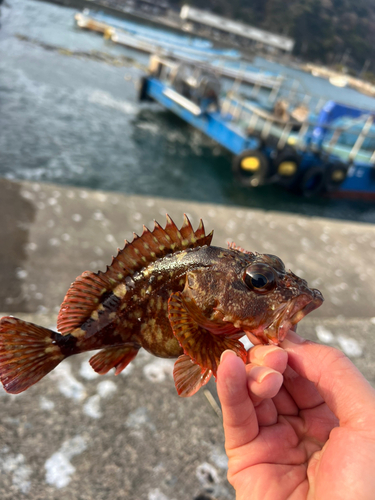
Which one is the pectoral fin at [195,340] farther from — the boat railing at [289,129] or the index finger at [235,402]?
the boat railing at [289,129]

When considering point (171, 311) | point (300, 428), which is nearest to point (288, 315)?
point (171, 311)

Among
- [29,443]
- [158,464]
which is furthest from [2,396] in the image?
[158,464]

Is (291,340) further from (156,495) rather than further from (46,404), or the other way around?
(46,404)

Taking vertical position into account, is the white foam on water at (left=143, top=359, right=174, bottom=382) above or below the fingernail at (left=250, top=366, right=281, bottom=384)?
below

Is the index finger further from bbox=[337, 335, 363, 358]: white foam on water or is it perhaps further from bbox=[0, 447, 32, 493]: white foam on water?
bbox=[337, 335, 363, 358]: white foam on water

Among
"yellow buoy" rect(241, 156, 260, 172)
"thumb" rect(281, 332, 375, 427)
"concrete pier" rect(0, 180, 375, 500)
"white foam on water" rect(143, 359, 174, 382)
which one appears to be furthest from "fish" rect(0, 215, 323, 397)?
"yellow buoy" rect(241, 156, 260, 172)

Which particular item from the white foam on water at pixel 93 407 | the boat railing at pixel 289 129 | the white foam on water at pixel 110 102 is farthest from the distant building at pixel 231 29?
the white foam on water at pixel 93 407
